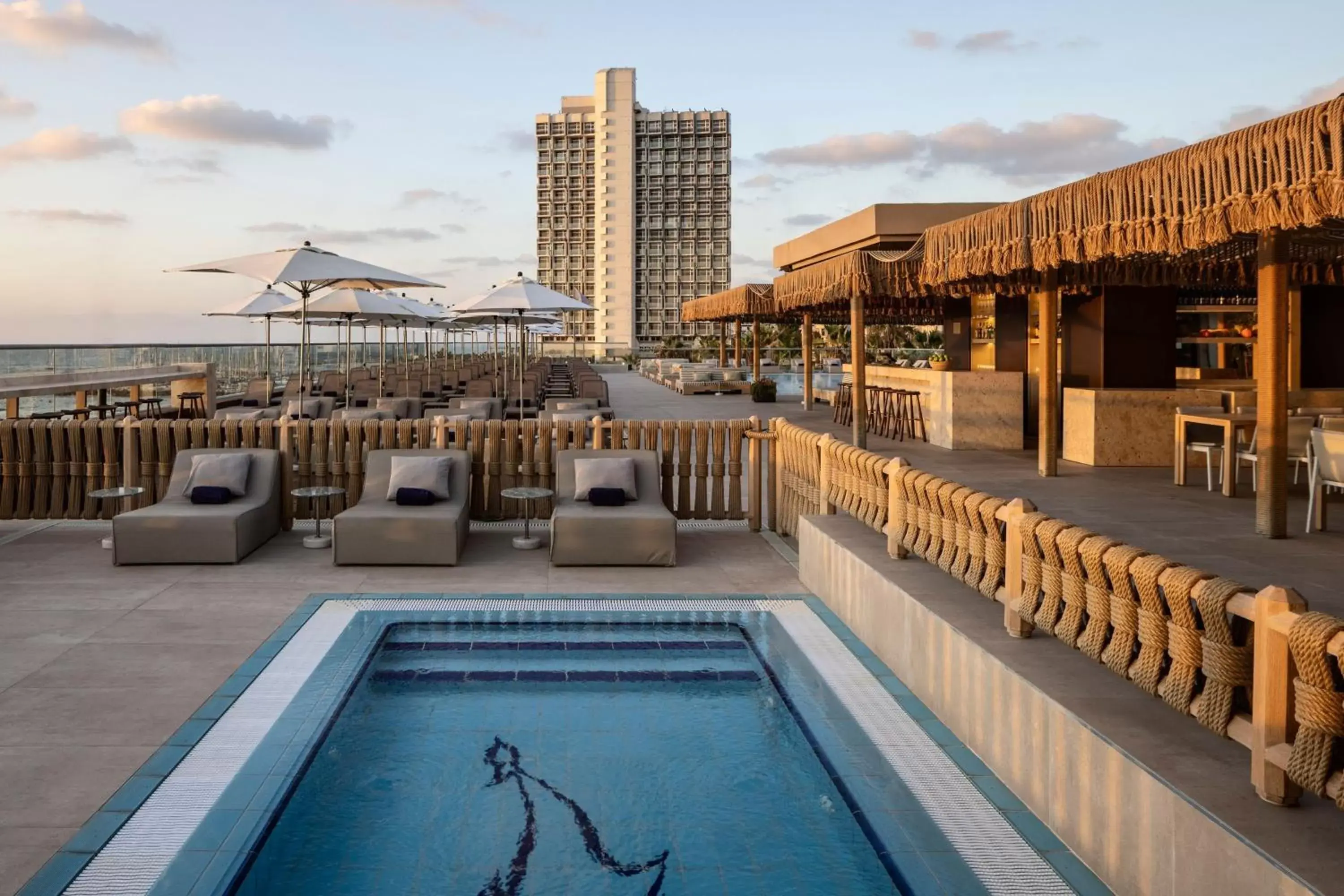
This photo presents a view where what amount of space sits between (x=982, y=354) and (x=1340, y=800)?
15.8m

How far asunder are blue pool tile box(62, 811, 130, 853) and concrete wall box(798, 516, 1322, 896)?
2.75 m

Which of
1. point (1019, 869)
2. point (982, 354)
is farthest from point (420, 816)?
point (982, 354)

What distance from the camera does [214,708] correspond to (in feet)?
13.8

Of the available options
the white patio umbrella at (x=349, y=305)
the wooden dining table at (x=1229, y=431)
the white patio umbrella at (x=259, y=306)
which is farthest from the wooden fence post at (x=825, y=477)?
the white patio umbrella at (x=259, y=306)

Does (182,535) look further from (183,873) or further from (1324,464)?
(1324,464)

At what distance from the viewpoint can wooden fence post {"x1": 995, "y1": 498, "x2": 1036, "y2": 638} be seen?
3664 millimetres

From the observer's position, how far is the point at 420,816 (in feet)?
10.9

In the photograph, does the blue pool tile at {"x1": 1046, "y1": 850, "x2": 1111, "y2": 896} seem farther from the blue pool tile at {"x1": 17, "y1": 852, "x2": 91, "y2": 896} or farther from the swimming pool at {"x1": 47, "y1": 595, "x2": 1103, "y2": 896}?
the blue pool tile at {"x1": 17, "y1": 852, "x2": 91, "y2": 896}

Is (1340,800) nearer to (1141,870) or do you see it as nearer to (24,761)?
(1141,870)

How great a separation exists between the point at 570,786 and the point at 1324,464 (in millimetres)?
4926

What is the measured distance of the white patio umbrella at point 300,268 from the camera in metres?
9.02

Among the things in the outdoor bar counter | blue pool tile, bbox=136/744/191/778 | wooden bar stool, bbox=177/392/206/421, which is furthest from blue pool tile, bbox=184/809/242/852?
wooden bar stool, bbox=177/392/206/421

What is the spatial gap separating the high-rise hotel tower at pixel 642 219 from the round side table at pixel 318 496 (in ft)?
272

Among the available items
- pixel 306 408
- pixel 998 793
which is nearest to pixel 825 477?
pixel 998 793
